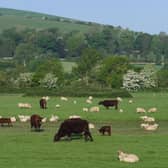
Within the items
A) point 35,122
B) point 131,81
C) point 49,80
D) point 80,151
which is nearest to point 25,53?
point 49,80

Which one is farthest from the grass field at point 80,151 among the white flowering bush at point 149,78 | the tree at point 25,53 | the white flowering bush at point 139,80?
the tree at point 25,53

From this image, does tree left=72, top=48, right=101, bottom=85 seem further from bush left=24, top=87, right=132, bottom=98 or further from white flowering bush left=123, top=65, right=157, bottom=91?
bush left=24, top=87, right=132, bottom=98

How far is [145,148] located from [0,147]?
5.35 m

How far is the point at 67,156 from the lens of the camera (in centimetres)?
1898

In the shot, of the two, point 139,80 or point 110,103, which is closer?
point 110,103

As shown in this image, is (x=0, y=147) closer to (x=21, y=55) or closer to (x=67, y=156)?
(x=67, y=156)

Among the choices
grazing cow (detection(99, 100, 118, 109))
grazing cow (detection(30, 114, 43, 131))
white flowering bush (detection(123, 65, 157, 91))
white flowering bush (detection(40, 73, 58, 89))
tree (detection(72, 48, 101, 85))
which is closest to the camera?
grazing cow (detection(30, 114, 43, 131))

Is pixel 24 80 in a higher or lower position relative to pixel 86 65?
lower

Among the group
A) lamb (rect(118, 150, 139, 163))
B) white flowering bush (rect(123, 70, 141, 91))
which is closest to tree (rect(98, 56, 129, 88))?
white flowering bush (rect(123, 70, 141, 91))

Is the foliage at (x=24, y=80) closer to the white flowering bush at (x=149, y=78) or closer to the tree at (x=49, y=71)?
the tree at (x=49, y=71)

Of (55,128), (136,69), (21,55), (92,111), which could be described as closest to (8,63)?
(21,55)

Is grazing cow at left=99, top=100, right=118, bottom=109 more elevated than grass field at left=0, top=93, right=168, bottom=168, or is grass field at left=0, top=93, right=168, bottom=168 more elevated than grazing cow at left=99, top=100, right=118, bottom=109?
grass field at left=0, top=93, right=168, bottom=168

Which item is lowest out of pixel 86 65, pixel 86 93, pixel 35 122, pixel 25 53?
pixel 86 93

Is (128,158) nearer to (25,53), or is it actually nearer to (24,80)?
(24,80)
